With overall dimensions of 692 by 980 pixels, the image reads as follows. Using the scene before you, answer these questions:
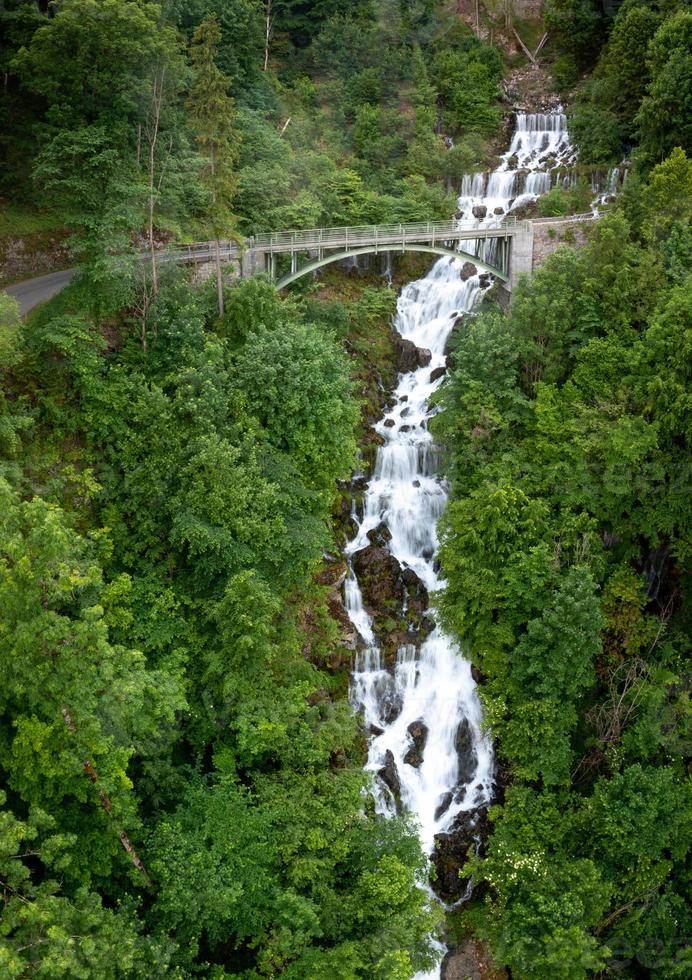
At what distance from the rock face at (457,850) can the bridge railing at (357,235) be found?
23.4 meters

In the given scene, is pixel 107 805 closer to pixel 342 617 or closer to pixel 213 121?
pixel 342 617

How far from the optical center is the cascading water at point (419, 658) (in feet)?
83.8

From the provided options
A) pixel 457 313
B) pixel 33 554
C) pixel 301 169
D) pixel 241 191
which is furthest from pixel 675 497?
pixel 301 169

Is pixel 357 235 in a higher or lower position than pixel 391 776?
Answer: higher

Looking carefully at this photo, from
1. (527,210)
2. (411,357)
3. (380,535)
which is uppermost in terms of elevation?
(527,210)

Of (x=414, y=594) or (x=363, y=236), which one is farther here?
(x=363, y=236)

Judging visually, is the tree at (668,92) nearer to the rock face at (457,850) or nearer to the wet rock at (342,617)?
the wet rock at (342,617)

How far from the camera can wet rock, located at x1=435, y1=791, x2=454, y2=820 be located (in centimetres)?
2528

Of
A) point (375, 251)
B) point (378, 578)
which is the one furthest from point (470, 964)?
point (375, 251)

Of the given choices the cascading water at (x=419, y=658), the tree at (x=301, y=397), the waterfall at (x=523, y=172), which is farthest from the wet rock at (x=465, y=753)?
the waterfall at (x=523, y=172)

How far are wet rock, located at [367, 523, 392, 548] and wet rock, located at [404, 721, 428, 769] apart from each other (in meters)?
6.91

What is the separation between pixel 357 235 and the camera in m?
33.3

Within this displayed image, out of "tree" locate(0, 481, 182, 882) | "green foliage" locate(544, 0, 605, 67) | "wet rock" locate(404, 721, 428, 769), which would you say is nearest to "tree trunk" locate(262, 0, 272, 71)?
"green foliage" locate(544, 0, 605, 67)

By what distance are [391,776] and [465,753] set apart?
2737mm
